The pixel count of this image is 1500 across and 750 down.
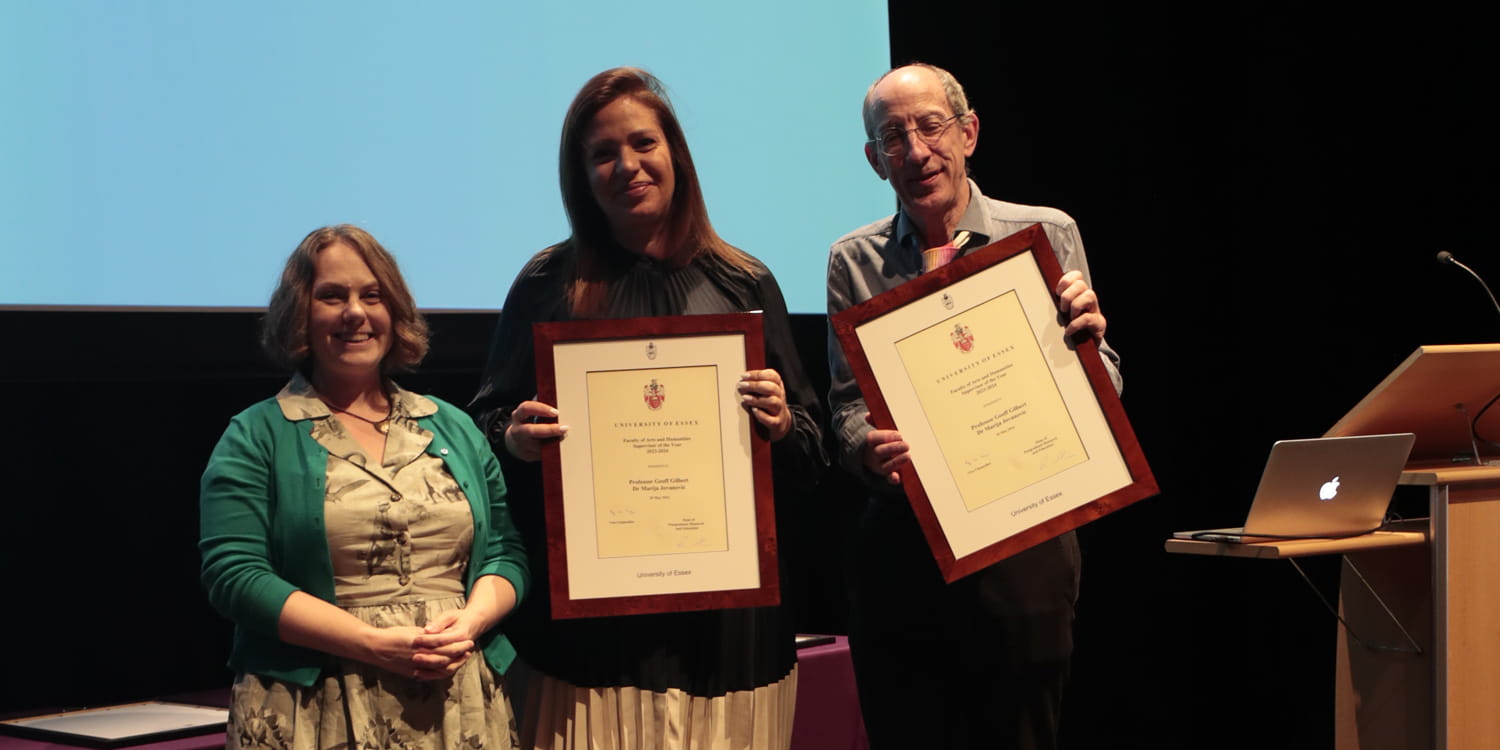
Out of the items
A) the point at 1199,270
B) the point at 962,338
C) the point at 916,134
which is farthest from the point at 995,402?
the point at 1199,270

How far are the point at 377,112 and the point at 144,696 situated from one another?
1387 millimetres

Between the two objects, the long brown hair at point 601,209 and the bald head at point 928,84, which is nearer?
the long brown hair at point 601,209

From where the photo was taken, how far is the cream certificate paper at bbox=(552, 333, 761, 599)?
2168mm

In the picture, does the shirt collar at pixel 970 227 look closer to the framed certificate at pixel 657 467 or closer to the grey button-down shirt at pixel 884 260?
the grey button-down shirt at pixel 884 260

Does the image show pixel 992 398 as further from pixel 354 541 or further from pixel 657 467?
pixel 354 541

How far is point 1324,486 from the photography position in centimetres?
Answer: 288

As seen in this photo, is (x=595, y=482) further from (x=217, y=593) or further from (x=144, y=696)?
(x=144, y=696)

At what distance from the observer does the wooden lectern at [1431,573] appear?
2906 mm

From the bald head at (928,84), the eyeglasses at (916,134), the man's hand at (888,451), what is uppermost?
the bald head at (928,84)

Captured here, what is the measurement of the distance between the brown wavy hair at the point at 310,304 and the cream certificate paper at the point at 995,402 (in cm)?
75

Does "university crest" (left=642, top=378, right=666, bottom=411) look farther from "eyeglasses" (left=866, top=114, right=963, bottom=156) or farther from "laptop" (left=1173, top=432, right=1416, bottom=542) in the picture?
"laptop" (left=1173, top=432, right=1416, bottom=542)

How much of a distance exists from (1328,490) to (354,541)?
6.46 feet

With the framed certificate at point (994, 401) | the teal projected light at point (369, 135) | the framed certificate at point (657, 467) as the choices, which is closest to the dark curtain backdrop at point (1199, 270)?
the teal projected light at point (369, 135)

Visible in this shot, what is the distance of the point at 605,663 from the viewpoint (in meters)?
2.17
